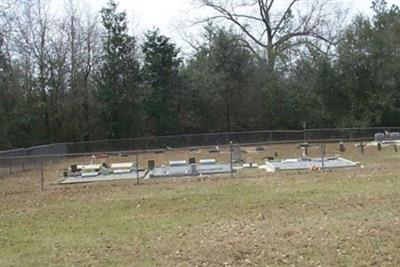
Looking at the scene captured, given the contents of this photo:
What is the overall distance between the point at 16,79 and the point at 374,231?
1290 inches

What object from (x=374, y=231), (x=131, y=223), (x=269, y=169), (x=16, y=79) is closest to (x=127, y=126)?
(x=16, y=79)

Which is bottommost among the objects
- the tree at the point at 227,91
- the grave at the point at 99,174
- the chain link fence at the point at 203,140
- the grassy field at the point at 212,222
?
the grassy field at the point at 212,222

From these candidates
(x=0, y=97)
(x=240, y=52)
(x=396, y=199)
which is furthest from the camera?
(x=240, y=52)

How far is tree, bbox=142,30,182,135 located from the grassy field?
2307 centimetres

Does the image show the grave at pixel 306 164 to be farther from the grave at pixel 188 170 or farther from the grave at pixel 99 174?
the grave at pixel 99 174

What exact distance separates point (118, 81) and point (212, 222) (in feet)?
98.3

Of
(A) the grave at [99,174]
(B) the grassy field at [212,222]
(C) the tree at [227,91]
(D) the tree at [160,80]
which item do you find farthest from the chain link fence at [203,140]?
(B) the grassy field at [212,222]

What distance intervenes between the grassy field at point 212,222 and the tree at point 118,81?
21.3m

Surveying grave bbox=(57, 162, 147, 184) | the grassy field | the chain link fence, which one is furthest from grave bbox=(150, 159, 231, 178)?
the chain link fence

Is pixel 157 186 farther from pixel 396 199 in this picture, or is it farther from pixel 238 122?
pixel 238 122

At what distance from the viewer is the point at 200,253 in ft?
26.1

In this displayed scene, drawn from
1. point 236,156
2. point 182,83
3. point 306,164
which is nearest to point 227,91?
point 182,83

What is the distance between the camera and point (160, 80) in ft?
135

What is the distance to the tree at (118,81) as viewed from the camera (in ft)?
128
